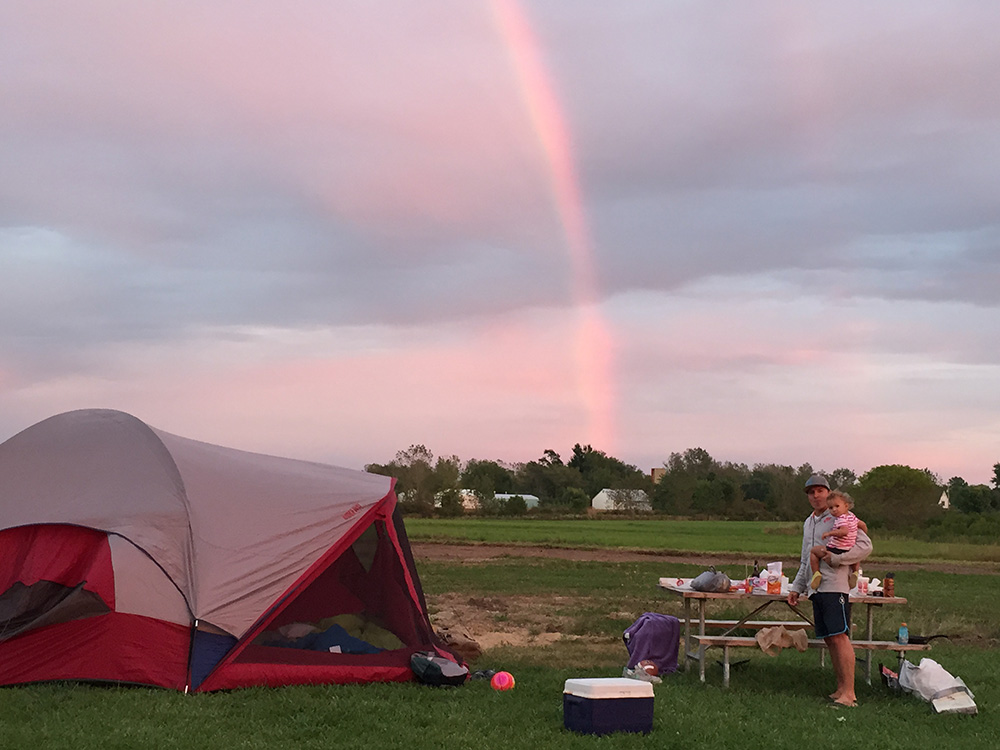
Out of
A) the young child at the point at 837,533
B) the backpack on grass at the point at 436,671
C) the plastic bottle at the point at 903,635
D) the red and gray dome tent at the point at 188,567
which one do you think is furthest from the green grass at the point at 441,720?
the young child at the point at 837,533

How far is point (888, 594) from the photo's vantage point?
10.8m

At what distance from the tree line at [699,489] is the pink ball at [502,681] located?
1715 inches

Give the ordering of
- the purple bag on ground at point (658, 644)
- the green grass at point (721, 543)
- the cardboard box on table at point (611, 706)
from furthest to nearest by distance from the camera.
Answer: the green grass at point (721, 543) → the purple bag on ground at point (658, 644) → the cardboard box on table at point (611, 706)

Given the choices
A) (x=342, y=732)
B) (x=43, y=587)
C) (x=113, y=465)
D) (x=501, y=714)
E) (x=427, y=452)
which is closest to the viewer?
(x=342, y=732)

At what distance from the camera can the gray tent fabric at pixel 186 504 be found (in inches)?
386

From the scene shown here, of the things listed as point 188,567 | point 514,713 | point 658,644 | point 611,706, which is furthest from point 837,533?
point 188,567

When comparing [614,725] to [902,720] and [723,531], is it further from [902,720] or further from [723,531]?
[723,531]

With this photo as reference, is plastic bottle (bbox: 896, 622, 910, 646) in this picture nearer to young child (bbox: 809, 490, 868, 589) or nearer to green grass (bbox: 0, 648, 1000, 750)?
green grass (bbox: 0, 648, 1000, 750)

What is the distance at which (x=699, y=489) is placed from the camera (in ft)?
309

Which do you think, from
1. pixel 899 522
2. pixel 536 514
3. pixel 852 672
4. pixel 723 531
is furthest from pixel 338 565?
pixel 536 514

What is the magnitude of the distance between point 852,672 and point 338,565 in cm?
515

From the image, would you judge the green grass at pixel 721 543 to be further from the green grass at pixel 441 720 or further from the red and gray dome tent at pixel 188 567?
the red and gray dome tent at pixel 188 567

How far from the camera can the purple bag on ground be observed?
11.2 meters

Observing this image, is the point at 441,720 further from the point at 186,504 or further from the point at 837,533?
the point at 837,533
